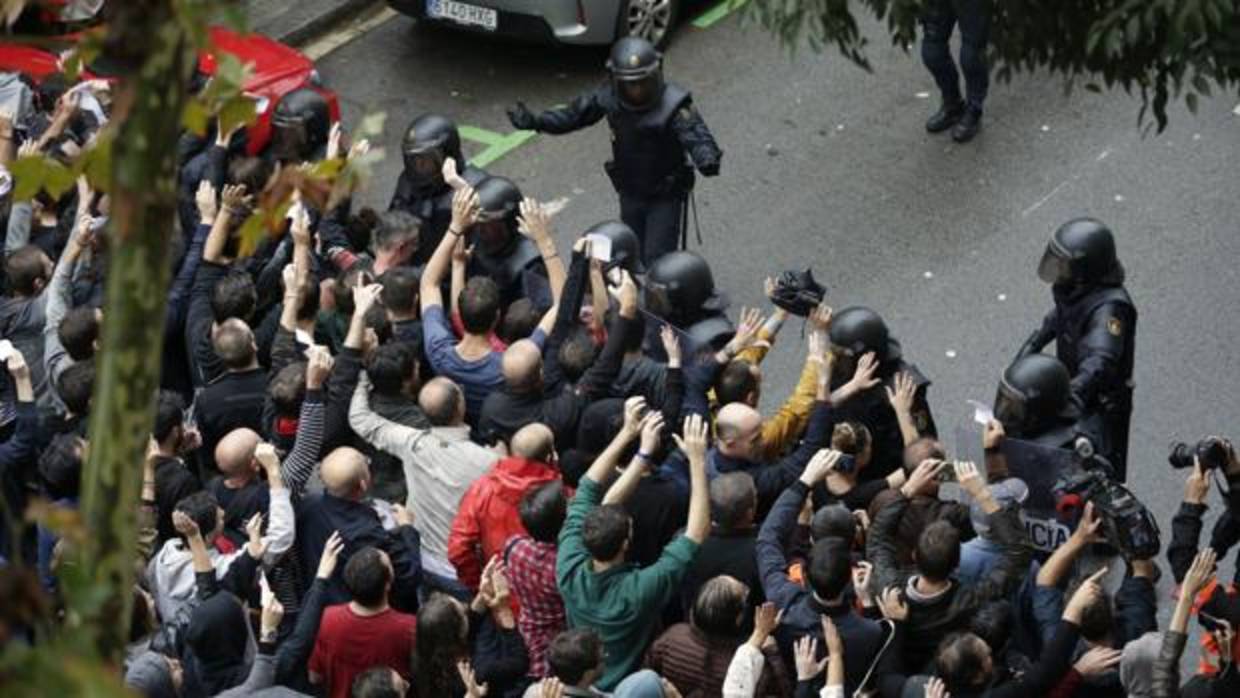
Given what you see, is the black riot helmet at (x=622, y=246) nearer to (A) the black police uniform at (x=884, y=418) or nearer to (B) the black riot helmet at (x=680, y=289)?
(B) the black riot helmet at (x=680, y=289)

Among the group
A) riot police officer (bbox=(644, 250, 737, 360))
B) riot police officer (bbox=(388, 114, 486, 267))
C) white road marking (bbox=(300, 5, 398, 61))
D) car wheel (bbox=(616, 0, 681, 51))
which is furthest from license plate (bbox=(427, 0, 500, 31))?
riot police officer (bbox=(644, 250, 737, 360))

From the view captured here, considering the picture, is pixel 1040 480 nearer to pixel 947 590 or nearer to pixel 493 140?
pixel 947 590

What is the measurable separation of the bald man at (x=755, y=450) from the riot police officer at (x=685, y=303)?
36.4 inches

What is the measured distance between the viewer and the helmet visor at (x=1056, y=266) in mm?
8977

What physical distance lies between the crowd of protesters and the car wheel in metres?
3.52

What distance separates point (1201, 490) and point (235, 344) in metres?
3.71

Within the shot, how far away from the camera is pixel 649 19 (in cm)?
1333

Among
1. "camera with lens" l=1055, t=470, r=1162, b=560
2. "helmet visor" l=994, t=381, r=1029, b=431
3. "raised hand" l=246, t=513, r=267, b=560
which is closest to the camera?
"camera with lens" l=1055, t=470, r=1162, b=560

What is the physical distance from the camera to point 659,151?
10.6 meters

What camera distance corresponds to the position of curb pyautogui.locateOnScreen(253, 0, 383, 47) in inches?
553

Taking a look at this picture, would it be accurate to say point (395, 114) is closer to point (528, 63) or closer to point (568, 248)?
point (528, 63)

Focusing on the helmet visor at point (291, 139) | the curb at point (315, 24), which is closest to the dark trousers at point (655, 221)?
the helmet visor at point (291, 139)

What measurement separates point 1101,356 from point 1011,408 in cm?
75

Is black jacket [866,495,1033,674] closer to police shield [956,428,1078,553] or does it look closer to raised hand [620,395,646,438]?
police shield [956,428,1078,553]
